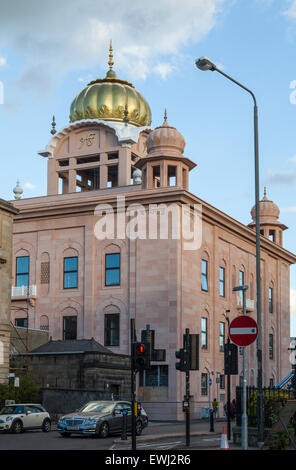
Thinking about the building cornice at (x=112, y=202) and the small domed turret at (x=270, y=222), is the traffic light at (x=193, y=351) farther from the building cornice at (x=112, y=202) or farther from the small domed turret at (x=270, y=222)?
the small domed turret at (x=270, y=222)

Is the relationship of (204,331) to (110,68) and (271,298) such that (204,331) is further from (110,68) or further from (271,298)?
(110,68)

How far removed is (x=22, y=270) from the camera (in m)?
57.4

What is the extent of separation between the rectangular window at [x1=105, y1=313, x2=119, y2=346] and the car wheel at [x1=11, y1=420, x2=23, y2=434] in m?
21.6

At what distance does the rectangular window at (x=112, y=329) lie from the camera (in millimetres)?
53000

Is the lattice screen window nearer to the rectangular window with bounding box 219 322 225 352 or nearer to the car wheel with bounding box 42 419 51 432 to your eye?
the rectangular window with bounding box 219 322 225 352

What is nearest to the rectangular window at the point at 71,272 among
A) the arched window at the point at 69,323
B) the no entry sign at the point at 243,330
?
the arched window at the point at 69,323

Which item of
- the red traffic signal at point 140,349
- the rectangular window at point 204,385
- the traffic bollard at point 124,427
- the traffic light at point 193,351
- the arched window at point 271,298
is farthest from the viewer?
the arched window at point 271,298

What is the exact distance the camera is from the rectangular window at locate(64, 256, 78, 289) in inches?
2185

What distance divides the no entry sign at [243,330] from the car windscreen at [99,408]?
41.2ft

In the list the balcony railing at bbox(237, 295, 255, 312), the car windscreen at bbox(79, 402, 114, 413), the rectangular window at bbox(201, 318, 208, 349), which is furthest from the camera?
the balcony railing at bbox(237, 295, 255, 312)

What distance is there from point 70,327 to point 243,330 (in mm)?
37640

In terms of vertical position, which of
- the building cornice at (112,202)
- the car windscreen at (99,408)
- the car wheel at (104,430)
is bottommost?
the car wheel at (104,430)

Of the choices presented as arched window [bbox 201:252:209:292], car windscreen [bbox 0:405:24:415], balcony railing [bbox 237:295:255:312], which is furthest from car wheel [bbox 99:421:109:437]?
balcony railing [bbox 237:295:255:312]

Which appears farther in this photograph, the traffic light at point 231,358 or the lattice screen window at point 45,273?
the lattice screen window at point 45,273
